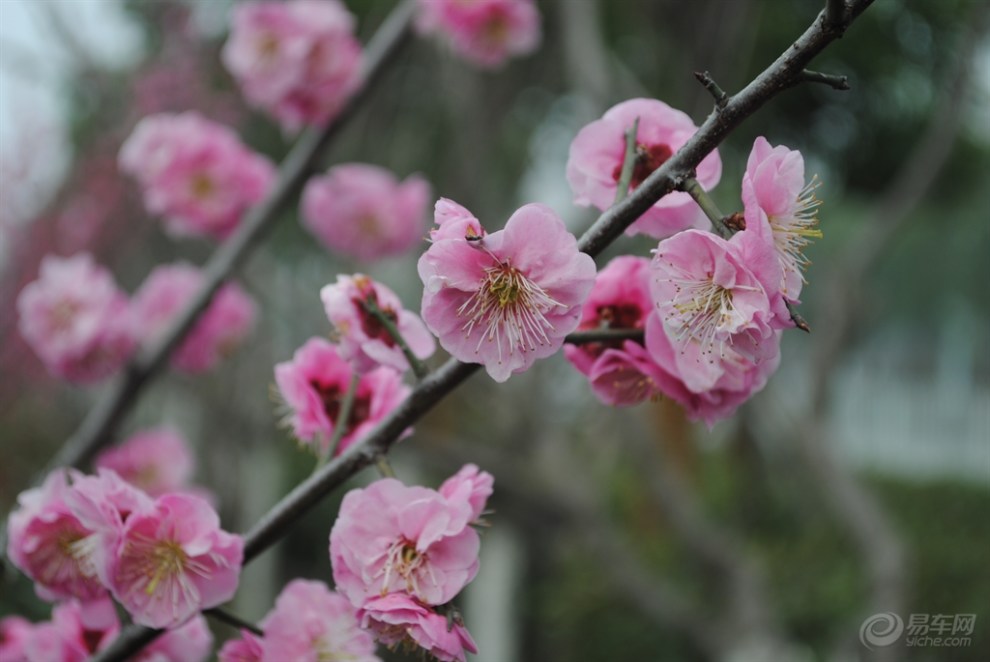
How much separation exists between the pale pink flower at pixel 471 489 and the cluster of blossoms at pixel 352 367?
67 mm

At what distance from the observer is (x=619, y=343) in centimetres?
49

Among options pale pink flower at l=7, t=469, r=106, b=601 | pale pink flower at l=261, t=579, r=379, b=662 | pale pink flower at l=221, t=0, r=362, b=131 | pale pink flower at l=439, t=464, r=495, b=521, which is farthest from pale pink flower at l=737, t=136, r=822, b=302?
pale pink flower at l=221, t=0, r=362, b=131

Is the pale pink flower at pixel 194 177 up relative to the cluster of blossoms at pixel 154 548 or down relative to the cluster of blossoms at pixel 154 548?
down

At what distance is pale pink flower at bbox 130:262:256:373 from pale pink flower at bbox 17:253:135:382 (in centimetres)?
4

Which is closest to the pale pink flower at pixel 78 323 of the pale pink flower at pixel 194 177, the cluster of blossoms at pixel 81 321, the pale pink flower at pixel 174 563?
the cluster of blossoms at pixel 81 321

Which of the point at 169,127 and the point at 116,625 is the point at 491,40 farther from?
the point at 116,625

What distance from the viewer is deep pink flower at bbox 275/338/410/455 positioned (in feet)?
1.77

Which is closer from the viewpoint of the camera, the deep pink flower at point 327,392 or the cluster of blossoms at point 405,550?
the cluster of blossoms at point 405,550

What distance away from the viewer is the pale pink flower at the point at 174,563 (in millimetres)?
481

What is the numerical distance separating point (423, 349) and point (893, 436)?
823 centimetres

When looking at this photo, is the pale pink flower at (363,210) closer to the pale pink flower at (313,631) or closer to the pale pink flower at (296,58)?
the pale pink flower at (296,58)

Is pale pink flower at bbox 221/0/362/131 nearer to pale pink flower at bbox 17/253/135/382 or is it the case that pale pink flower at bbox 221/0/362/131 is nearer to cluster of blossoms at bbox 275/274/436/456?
pale pink flower at bbox 17/253/135/382

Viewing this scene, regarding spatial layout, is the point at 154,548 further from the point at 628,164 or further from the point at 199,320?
the point at 199,320

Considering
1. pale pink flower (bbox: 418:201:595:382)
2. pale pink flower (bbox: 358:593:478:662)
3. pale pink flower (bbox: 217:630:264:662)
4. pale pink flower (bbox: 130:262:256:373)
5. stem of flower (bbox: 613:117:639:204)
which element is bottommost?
pale pink flower (bbox: 130:262:256:373)
